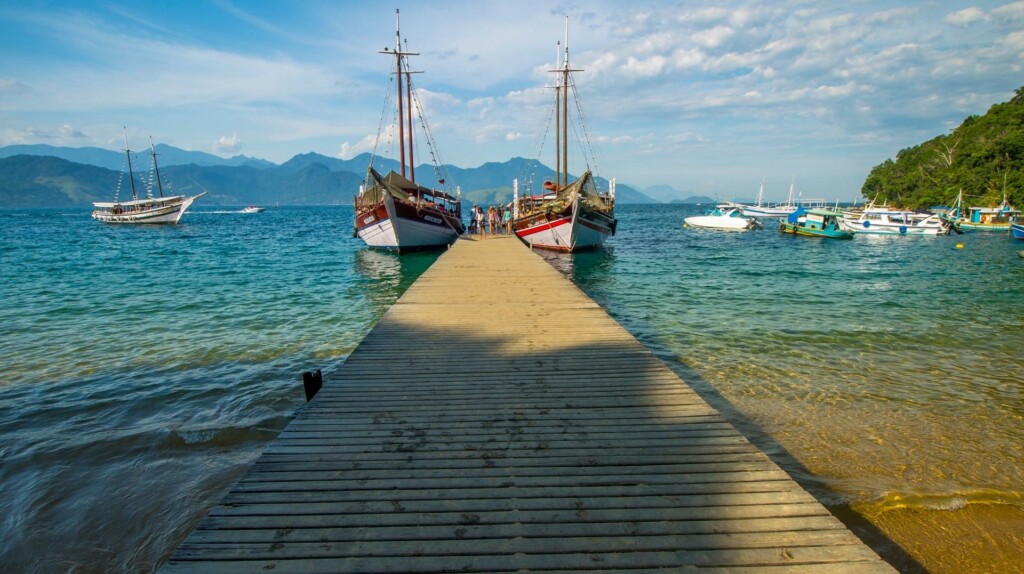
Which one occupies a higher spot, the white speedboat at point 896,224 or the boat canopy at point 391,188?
the boat canopy at point 391,188

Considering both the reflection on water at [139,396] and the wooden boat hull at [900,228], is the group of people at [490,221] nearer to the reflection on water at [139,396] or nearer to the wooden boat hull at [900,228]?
the reflection on water at [139,396]

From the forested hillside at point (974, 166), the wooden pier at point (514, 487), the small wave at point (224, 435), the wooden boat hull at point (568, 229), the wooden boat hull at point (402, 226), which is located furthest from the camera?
the forested hillside at point (974, 166)

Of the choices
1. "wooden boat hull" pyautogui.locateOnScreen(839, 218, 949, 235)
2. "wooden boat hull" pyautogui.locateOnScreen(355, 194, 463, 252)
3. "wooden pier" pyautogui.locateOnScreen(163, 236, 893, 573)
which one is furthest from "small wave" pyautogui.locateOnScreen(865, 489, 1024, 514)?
"wooden boat hull" pyautogui.locateOnScreen(839, 218, 949, 235)

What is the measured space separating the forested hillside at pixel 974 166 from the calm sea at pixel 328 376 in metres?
51.2

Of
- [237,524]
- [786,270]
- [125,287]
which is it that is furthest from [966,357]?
[125,287]

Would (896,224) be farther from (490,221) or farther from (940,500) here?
(940,500)

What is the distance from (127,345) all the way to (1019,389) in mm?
16665

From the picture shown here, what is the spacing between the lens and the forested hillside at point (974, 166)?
55438mm

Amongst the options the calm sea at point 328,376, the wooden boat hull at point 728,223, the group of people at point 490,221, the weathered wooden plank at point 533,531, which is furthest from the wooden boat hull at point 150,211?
the weathered wooden plank at point 533,531

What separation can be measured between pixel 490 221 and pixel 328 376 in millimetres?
24409

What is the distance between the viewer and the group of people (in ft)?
101

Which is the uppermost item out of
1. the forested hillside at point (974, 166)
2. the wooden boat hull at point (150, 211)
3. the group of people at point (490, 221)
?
the forested hillside at point (974, 166)

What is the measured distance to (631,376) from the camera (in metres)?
5.73

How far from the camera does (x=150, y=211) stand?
6469 centimetres
